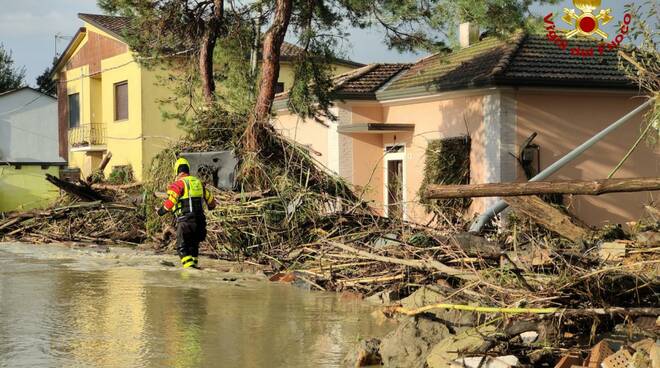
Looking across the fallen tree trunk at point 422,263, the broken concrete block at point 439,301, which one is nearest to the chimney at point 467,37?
the fallen tree trunk at point 422,263

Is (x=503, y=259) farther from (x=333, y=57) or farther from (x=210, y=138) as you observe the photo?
(x=333, y=57)

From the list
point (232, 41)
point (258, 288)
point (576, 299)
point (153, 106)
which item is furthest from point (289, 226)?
point (153, 106)

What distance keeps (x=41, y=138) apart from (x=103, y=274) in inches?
1161

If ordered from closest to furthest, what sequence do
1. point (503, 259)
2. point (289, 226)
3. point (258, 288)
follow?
point (503, 259) < point (258, 288) < point (289, 226)

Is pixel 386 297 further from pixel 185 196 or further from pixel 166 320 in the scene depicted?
pixel 185 196

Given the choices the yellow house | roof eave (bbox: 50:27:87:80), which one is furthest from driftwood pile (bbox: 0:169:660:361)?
roof eave (bbox: 50:27:87:80)

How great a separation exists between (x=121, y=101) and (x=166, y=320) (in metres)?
27.5

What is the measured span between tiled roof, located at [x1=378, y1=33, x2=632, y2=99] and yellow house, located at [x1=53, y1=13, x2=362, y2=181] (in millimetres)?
10735

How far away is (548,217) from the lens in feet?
36.4

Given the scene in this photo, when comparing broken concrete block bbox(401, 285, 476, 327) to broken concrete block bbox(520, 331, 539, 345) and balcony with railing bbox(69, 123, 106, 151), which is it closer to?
broken concrete block bbox(520, 331, 539, 345)

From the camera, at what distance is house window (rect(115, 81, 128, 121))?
114ft

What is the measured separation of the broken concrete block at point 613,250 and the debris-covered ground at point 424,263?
2 centimetres

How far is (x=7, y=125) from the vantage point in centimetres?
3881

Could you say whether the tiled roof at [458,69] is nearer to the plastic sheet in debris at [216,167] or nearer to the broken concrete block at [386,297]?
the plastic sheet in debris at [216,167]
